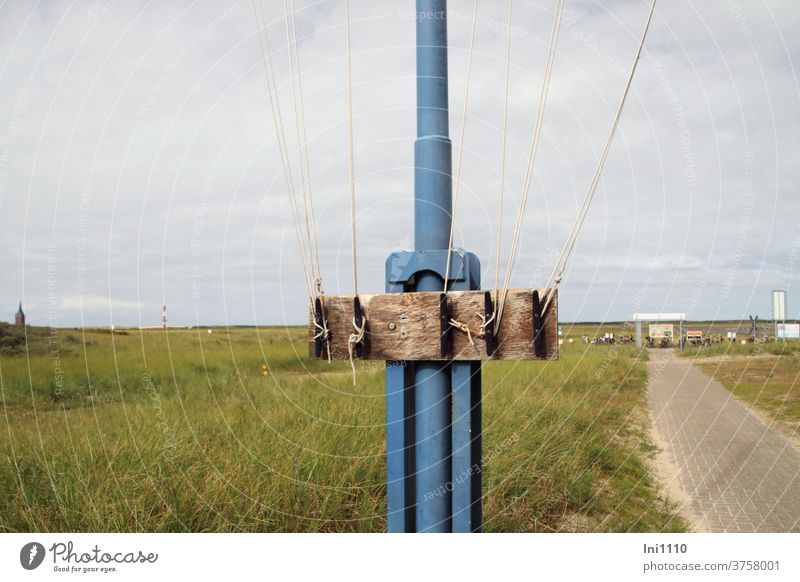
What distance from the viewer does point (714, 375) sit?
17812 mm

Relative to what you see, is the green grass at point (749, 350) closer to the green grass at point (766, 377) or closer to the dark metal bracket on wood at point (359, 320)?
the green grass at point (766, 377)

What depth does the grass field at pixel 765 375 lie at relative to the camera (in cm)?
1027

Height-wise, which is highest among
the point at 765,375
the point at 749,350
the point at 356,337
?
the point at 356,337

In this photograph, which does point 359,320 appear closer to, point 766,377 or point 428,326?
point 428,326

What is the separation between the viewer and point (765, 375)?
15242mm

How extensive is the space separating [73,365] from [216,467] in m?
9.94

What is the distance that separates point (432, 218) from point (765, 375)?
16.2m

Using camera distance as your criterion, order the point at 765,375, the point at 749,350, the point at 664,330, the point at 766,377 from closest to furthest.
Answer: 1. the point at 766,377
2. the point at 765,375
3. the point at 749,350
4. the point at 664,330

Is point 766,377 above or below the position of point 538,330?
below

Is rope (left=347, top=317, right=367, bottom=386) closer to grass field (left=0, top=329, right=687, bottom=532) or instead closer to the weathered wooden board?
the weathered wooden board

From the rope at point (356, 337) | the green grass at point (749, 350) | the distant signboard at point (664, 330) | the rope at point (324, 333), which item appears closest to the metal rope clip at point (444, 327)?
the rope at point (356, 337)

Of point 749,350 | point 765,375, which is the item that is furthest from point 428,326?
point 749,350
